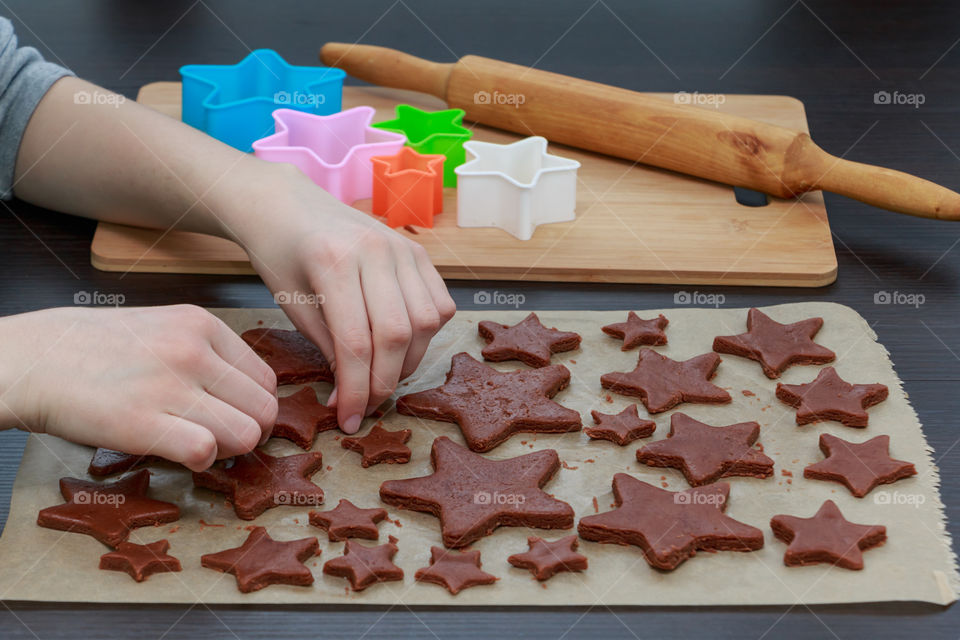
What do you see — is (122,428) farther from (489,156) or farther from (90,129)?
(489,156)

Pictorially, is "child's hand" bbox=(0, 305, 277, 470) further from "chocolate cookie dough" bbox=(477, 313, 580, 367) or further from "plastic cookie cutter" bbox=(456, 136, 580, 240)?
"plastic cookie cutter" bbox=(456, 136, 580, 240)

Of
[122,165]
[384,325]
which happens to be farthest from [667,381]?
[122,165]

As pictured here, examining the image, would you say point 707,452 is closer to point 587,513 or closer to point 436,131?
point 587,513

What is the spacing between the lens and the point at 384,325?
3.77ft

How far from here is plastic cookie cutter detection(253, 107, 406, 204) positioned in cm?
157

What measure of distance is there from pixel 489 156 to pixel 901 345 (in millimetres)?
652

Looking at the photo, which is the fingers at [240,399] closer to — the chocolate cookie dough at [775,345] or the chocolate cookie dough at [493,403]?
the chocolate cookie dough at [493,403]

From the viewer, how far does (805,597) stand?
97 centimetres

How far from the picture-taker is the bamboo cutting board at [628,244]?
1.45 metres

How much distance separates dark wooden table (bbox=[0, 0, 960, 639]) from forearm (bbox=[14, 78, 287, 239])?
0.06 m

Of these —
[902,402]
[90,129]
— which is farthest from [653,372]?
[90,129]

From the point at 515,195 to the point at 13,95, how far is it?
747 mm

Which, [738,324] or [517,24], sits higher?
[517,24]

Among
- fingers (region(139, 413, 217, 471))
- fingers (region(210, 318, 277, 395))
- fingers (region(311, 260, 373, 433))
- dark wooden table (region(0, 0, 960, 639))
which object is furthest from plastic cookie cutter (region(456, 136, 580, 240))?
fingers (region(139, 413, 217, 471))
